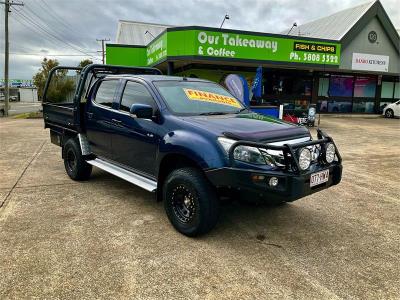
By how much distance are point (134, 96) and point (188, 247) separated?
227cm

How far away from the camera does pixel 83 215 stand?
183 inches

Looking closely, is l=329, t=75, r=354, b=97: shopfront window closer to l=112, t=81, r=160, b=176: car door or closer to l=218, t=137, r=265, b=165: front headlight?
l=112, t=81, r=160, b=176: car door

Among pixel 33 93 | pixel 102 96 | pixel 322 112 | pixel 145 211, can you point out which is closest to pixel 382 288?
pixel 145 211

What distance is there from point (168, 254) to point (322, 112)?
72.6 ft

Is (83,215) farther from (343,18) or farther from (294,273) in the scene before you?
(343,18)

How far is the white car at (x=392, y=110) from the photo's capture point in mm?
22734

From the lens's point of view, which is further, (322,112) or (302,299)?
(322,112)

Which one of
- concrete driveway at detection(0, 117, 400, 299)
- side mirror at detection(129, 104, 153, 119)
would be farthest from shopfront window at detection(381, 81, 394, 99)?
side mirror at detection(129, 104, 153, 119)

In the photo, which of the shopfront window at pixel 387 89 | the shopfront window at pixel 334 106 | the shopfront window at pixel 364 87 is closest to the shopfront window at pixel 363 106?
the shopfront window at pixel 364 87

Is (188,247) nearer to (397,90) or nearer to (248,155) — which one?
(248,155)

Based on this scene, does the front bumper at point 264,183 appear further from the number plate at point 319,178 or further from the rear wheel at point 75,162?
the rear wheel at point 75,162

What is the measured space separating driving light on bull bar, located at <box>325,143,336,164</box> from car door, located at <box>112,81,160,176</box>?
6.47 ft

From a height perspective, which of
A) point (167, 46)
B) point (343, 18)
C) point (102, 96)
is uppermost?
point (343, 18)

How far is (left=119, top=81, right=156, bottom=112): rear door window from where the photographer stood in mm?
4730
